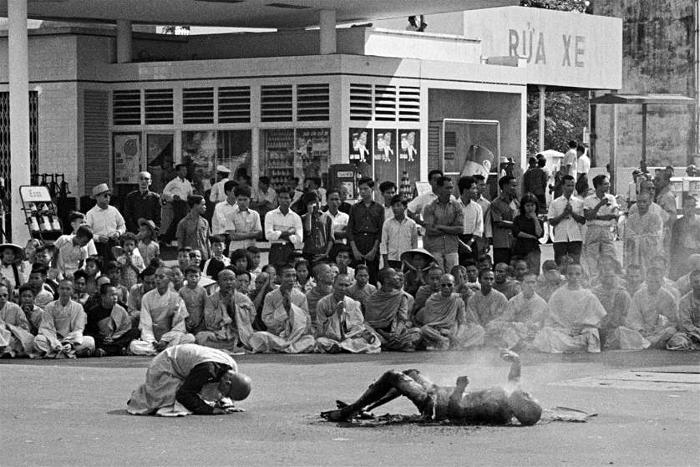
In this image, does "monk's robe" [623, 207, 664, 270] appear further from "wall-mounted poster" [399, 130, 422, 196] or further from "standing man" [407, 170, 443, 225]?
"wall-mounted poster" [399, 130, 422, 196]

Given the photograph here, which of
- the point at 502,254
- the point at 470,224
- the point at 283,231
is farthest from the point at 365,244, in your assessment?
the point at 502,254

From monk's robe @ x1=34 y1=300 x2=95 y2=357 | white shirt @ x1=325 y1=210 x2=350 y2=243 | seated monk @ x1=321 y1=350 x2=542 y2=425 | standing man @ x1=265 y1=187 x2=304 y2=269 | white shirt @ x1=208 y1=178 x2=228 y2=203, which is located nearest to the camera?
seated monk @ x1=321 y1=350 x2=542 y2=425

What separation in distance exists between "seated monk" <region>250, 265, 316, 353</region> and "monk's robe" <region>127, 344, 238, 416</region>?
5.32 m

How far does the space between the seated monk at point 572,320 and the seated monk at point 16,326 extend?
18.3 feet

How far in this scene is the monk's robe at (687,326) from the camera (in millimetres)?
17125

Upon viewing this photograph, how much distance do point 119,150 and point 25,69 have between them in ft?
16.3

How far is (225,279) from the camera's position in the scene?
17734 millimetres

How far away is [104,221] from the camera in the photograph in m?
20.7

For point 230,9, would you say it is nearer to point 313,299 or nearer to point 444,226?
point 444,226

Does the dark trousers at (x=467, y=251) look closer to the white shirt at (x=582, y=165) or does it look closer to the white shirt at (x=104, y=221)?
the white shirt at (x=104, y=221)

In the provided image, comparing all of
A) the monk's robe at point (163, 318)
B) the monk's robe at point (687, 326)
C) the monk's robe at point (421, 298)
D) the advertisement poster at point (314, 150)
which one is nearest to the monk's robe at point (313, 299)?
the monk's robe at point (421, 298)

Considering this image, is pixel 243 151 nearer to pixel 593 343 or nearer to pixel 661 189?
pixel 661 189

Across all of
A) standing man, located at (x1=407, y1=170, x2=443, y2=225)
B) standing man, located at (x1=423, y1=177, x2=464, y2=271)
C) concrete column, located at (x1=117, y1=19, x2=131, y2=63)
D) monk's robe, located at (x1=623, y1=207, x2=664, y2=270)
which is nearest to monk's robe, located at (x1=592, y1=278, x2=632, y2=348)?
standing man, located at (x1=423, y1=177, x2=464, y2=271)

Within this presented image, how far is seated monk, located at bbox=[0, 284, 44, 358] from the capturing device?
17.1m
